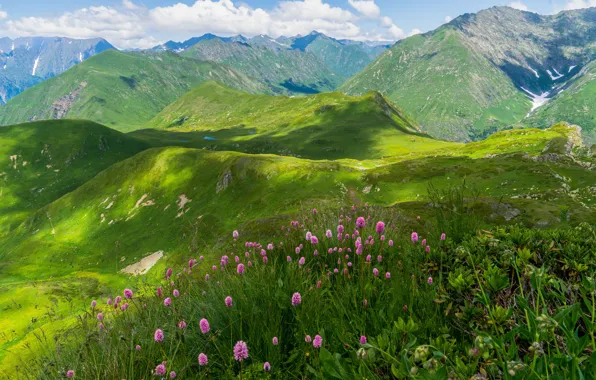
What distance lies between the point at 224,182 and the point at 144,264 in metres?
27.9

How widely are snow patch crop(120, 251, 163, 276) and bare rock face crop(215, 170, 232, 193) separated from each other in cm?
2244

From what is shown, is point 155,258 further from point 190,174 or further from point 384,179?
point 384,179

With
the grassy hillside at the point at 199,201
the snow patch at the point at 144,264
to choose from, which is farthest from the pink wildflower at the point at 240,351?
the snow patch at the point at 144,264

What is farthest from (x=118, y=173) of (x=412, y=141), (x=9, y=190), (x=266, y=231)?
(x=412, y=141)

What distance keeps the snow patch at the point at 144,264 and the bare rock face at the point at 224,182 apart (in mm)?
22445

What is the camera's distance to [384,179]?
69.2 metres

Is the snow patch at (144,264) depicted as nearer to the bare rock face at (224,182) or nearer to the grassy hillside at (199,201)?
the grassy hillside at (199,201)

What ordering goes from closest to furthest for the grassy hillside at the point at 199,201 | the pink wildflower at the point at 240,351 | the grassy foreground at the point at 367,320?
the grassy foreground at the point at 367,320, the pink wildflower at the point at 240,351, the grassy hillside at the point at 199,201

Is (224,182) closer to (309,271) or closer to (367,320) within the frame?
(309,271)

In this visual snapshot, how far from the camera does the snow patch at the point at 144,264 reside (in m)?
68.6

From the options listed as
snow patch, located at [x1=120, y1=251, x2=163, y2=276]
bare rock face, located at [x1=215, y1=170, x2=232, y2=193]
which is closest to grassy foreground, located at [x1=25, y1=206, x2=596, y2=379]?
snow patch, located at [x1=120, y1=251, x2=163, y2=276]

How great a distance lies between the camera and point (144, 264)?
231 ft

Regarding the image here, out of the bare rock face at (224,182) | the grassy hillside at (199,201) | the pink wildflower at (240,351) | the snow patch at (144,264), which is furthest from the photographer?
the bare rock face at (224,182)

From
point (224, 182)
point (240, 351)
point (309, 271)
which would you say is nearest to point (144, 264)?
point (224, 182)
